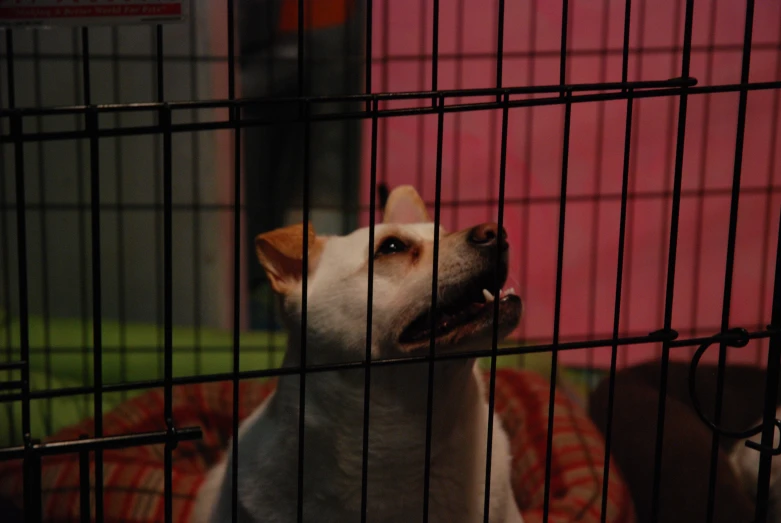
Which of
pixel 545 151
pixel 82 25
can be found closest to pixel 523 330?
pixel 545 151

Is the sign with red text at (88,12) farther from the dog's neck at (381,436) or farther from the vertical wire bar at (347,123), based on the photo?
the vertical wire bar at (347,123)

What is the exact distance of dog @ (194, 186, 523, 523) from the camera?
5.26 ft

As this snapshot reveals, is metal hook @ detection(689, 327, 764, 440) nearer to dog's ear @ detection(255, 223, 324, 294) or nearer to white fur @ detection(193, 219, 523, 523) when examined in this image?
→ white fur @ detection(193, 219, 523, 523)

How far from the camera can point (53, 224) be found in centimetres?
333

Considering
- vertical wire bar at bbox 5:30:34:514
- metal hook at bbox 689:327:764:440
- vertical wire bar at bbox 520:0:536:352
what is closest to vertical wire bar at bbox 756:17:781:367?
vertical wire bar at bbox 520:0:536:352

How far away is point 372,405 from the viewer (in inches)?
64.9

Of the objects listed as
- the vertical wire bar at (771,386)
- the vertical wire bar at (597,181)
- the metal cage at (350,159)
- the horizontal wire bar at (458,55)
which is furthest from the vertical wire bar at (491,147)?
the vertical wire bar at (771,386)

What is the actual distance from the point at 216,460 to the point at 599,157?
156 centimetres

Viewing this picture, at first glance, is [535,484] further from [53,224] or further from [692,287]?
[53,224]

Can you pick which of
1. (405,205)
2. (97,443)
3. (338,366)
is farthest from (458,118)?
(97,443)

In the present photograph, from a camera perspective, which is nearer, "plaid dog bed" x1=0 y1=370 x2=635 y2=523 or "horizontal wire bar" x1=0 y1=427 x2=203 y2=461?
"horizontal wire bar" x1=0 y1=427 x2=203 y2=461

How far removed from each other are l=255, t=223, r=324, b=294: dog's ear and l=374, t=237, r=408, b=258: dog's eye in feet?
0.42

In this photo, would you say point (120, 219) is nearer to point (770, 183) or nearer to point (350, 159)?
point (350, 159)

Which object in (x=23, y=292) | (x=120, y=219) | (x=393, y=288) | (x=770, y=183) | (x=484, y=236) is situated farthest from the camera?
(x=120, y=219)
